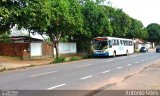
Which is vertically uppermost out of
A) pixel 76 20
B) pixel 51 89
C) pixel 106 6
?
pixel 106 6

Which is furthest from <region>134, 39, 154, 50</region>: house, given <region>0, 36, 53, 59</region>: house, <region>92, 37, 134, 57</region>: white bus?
<region>0, 36, 53, 59</region>: house

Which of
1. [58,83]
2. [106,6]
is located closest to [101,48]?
[106,6]

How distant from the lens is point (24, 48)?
4466cm

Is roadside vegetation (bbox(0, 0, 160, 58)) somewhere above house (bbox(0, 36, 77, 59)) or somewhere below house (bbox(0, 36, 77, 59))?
above

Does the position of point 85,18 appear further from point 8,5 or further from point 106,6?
point 8,5

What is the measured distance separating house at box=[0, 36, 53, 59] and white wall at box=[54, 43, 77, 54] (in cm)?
522

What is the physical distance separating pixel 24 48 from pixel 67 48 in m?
12.7

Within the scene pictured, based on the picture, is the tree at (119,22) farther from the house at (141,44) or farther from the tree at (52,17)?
the house at (141,44)

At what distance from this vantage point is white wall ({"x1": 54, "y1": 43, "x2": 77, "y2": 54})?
5399 cm

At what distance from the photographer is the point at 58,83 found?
54.4 ft

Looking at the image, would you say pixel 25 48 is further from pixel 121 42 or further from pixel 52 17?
pixel 121 42

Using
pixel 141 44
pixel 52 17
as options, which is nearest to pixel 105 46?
pixel 52 17

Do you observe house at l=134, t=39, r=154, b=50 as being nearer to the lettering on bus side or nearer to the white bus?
the lettering on bus side

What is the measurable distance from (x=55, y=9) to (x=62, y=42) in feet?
59.1
